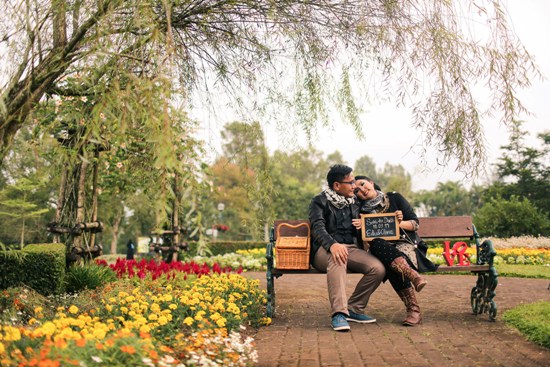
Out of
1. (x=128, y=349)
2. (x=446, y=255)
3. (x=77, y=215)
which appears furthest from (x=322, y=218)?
(x=77, y=215)

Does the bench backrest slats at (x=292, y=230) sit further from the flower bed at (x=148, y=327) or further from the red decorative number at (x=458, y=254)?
the red decorative number at (x=458, y=254)

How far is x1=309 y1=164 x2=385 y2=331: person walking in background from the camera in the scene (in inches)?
219

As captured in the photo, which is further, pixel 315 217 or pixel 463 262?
pixel 463 262

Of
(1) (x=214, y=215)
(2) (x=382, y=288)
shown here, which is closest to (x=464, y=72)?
(2) (x=382, y=288)

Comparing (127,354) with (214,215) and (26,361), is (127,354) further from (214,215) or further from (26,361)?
(214,215)

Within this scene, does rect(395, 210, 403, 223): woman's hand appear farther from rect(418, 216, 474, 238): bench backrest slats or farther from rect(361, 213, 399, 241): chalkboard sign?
rect(418, 216, 474, 238): bench backrest slats

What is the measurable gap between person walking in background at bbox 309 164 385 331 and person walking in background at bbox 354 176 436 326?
0.32ft

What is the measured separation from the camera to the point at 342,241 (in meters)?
5.87

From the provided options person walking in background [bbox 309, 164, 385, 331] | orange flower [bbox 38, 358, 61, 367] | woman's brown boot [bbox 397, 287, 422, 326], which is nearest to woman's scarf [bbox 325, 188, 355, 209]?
person walking in background [bbox 309, 164, 385, 331]

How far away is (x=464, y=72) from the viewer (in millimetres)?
4816

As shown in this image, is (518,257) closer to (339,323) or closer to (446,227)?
(446,227)

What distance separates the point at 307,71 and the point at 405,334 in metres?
2.69

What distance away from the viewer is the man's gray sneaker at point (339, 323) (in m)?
5.25

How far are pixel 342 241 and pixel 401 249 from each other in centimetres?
58
